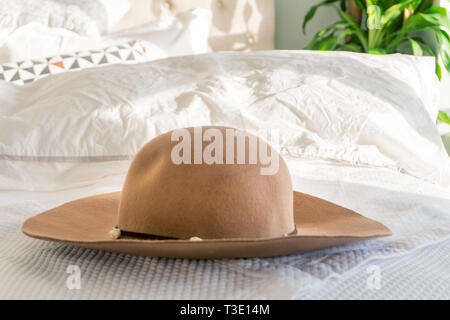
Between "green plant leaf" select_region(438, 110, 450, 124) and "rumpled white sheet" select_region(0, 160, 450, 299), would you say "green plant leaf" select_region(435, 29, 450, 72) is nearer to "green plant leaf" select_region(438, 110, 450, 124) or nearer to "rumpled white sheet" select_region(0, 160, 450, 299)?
"green plant leaf" select_region(438, 110, 450, 124)

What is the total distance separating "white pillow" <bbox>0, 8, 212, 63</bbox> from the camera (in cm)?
157

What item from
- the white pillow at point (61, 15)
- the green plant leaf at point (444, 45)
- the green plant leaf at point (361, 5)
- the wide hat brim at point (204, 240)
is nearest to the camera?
the wide hat brim at point (204, 240)

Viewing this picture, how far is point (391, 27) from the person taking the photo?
2.09m

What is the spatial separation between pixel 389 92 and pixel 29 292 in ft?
3.38

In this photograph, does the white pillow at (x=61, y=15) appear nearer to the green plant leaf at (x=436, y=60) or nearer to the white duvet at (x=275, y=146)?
the white duvet at (x=275, y=146)

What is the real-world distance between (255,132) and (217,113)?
0.11m

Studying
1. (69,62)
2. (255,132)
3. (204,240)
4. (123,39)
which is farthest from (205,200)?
(123,39)

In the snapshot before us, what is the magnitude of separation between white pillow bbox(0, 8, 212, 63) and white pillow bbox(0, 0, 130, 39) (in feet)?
0.16

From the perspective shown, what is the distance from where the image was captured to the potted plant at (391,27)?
188 cm

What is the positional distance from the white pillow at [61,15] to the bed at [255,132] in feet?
0.56

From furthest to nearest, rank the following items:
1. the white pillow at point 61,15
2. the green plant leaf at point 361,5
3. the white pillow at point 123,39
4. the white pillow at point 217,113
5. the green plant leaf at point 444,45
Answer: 1. the green plant leaf at point 361,5
2. the green plant leaf at point 444,45
3. the white pillow at point 61,15
4. the white pillow at point 123,39
5. the white pillow at point 217,113

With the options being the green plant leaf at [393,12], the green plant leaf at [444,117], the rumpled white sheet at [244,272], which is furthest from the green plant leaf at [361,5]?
the rumpled white sheet at [244,272]
